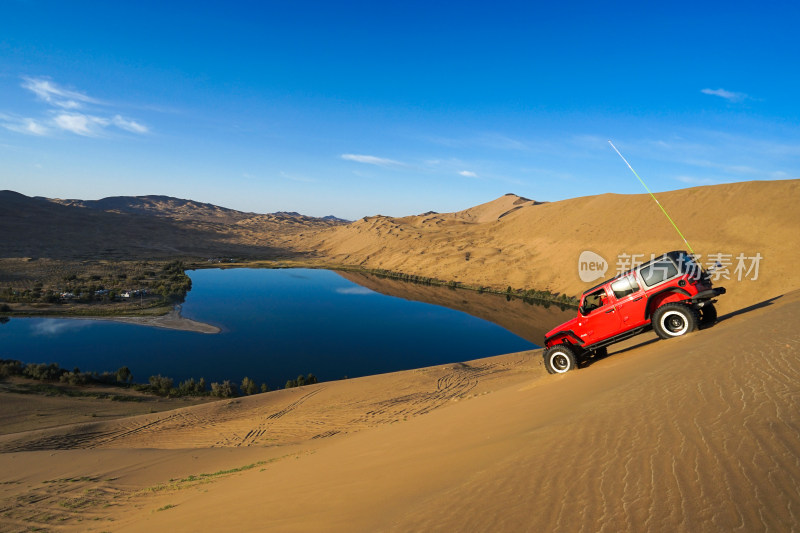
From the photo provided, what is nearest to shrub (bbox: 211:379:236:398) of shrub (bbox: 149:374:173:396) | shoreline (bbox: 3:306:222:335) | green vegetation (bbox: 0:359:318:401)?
green vegetation (bbox: 0:359:318:401)

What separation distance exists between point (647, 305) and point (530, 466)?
739 centimetres

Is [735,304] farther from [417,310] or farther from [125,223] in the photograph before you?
[125,223]

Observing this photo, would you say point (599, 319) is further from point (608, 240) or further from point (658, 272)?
point (608, 240)

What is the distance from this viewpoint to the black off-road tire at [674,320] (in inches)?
376

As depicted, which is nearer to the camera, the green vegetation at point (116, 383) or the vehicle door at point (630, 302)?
the vehicle door at point (630, 302)

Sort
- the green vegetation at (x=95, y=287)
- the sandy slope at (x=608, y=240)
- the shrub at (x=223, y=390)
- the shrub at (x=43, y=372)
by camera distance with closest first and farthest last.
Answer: the shrub at (x=43, y=372) < the shrub at (x=223, y=390) < the sandy slope at (x=608, y=240) < the green vegetation at (x=95, y=287)

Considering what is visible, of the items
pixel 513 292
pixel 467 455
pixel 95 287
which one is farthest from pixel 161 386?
pixel 513 292

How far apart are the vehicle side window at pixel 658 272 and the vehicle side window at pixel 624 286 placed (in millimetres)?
256

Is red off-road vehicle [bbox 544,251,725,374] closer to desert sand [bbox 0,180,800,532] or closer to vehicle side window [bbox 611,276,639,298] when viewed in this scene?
vehicle side window [bbox 611,276,639,298]

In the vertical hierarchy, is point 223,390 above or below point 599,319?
below

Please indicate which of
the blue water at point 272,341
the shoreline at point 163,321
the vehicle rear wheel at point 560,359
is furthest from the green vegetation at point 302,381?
the vehicle rear wheel at point 560,359

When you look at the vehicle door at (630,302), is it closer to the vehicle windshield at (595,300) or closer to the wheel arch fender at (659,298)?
the wheel arch fender at (659,298)

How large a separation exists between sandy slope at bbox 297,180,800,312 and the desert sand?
27.5m

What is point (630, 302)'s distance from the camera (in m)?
9.86
